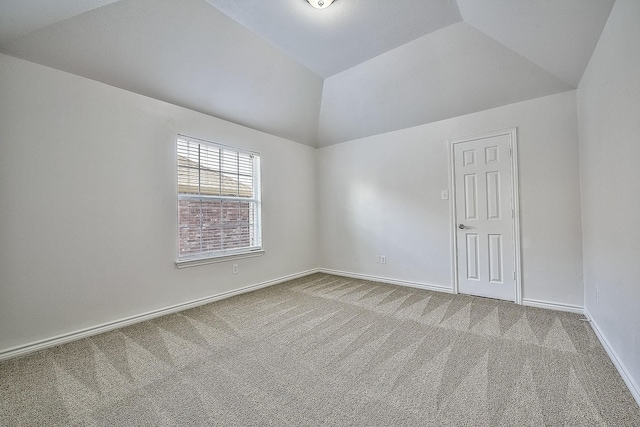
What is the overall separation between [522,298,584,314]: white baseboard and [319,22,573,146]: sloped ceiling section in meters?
2.29

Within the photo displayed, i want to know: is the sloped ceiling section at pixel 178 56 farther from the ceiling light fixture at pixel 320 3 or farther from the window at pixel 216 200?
the ceiling light fixture at pixel 320 3

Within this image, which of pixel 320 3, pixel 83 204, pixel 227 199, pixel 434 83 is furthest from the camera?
pixel 227 199

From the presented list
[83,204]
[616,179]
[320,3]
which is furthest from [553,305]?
[83,204]

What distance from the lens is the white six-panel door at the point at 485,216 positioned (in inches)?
123

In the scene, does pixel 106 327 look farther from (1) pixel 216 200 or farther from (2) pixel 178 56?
(2) pixel 178 56

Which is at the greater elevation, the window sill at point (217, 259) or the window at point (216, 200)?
the window at point (216, 200)

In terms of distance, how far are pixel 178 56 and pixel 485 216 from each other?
3.85 m

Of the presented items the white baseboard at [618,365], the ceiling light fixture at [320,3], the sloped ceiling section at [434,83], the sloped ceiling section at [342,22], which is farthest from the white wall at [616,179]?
the ceiling light fixture at [320,3]

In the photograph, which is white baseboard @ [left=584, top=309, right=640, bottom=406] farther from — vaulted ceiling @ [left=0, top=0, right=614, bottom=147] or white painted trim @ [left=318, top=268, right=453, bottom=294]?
vaulted ceiling @ [left=0, top=0, right=614, bottom=147]

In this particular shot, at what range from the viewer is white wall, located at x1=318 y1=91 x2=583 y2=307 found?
2811 mm

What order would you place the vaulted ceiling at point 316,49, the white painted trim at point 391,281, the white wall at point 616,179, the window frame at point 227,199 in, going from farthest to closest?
1. the white painted trim at point 391,281
2. the window frame at point 227,199
3. the vaulted ceiling at point 316,49
4. the white wall at point 616,179

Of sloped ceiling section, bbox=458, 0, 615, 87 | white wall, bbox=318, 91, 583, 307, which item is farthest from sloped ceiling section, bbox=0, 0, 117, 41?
white wall, bbox=318, 91, 583, 307

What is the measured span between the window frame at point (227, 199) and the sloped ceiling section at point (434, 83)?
1.48 m

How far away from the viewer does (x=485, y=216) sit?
3273 mm
